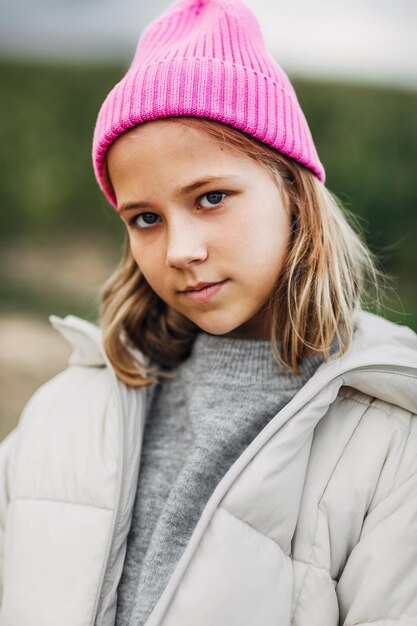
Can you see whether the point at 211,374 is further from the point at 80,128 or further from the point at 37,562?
the point at 80,128

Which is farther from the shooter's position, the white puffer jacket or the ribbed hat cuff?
the ribbed hat cuff

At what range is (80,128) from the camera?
6504mm

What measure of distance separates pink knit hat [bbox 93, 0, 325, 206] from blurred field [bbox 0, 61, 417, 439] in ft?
10.1

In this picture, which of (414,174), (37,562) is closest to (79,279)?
(414,174)

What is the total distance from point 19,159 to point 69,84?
0.89m

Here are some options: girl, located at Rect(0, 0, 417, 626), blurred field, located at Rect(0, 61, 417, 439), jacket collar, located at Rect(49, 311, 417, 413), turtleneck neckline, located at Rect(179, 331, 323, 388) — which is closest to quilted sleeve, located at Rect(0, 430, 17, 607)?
girl, located at Rect(0, 0, 417, 626)

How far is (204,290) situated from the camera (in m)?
1.52

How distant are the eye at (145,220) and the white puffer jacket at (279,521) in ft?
1.68

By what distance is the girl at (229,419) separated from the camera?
134 centimetres

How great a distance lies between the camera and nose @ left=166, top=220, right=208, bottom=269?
1452 mm

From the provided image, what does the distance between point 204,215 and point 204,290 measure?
17 cm

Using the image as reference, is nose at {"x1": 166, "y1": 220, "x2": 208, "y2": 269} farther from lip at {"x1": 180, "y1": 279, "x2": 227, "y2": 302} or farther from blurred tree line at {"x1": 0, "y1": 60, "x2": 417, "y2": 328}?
blurred tree line at {"x1": 0, "y1": 60, "x2": 417, "y2": 328}

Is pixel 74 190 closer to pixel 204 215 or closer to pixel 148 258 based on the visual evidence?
pixel 148 258

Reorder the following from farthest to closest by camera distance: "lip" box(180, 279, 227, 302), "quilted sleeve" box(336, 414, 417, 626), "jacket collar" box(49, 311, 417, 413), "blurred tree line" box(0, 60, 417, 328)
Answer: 1. "blurred tree line" box(0, 60, 417, 328)
2. "lip" box(180, 279, 227, 302)
3. "jacket collar" box(49, 311, 417, 413)
4. "quilted sleeve" box(336, 414, 417, 626)
